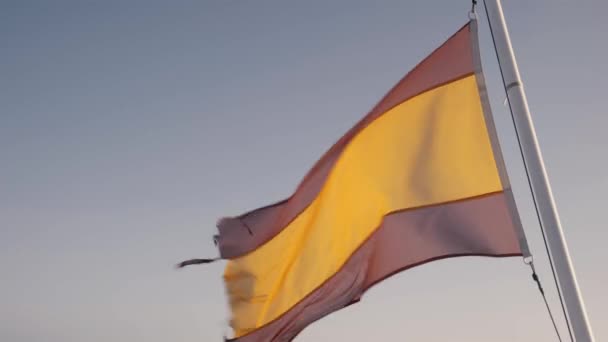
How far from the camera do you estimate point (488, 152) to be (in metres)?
9.41

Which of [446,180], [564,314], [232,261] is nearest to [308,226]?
[232,261]

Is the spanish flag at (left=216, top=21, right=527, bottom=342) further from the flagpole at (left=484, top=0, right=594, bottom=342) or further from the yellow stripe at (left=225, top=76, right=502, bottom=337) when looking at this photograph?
the flagpole at (left=484, top=0, right=594, bottom=342)

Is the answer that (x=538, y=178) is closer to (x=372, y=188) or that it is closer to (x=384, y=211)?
(x=384, y=211)

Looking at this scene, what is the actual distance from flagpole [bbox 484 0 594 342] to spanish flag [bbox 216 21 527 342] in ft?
3.23

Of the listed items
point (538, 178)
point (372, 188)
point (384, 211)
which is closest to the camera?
point (538, 178)

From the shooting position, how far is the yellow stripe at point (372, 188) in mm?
9586

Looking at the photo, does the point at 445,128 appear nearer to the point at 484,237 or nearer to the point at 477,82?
the point at 477,82

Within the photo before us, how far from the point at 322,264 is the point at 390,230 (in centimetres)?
116

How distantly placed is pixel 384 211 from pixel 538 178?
105 inches

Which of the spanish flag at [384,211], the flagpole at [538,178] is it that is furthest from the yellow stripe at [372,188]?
the flagpole at [538,178]

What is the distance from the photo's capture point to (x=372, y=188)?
10203 mm

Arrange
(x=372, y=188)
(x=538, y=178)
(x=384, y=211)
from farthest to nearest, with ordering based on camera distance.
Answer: (x=372, y=188)
(x=384, y=211)
(x=538, y=178)

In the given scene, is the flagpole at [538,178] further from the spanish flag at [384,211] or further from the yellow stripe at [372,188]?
the yellow stripe at [372,188]

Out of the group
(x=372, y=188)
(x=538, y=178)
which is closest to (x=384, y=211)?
(x=372, y=188)
